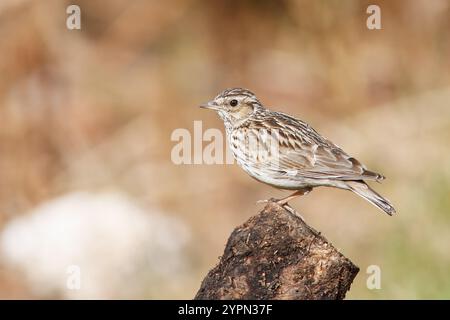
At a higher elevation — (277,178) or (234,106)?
(234,106)

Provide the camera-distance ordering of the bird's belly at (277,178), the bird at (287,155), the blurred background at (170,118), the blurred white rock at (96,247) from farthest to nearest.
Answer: the blurred background at (170,118) → the blurred white rock at (96,247) → the bird's belly at (277,178) → the bird at (287,155)

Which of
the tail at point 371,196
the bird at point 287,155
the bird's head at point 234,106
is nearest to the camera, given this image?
the tail at point 371,196

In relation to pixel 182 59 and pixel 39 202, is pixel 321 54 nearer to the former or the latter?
pixel 182 59

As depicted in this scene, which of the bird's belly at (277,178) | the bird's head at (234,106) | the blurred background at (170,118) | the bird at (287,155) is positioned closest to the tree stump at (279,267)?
the bird at (287,155)

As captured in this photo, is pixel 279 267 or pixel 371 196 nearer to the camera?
pixel 279 267

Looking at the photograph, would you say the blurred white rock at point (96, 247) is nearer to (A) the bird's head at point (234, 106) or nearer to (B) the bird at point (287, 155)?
(A) the bird's head at point (234, 106)

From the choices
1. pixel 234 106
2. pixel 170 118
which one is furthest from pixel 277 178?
pixel 170 118

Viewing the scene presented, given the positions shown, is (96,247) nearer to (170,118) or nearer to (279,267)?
(170,118)

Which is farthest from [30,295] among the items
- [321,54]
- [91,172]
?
[321,54]
